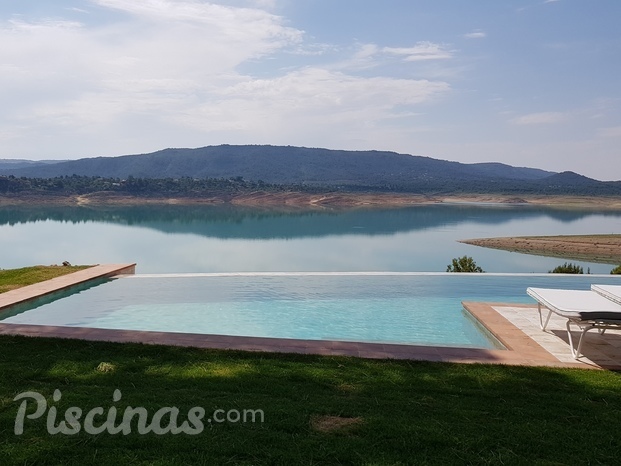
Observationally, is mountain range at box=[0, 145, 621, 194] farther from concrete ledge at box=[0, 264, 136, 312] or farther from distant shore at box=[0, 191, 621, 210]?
concrete ledge at box=[0, 264, 136, 312]

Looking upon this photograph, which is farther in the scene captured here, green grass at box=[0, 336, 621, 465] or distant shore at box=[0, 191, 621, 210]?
distant shore at box=[0, 191, 621, 210]

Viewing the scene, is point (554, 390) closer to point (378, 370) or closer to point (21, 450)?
point (378, 370)

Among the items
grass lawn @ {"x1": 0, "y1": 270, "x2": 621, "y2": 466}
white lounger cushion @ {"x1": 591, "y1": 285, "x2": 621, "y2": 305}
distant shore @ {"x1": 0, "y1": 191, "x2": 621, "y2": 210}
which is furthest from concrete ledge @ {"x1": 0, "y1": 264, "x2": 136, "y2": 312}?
distant shore @ {"x1": 0, "y1": 191, "x2": 621, "y2": 210}

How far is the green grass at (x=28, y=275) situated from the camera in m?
7.21

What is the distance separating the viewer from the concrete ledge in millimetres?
6184

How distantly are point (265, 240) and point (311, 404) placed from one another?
2495cm

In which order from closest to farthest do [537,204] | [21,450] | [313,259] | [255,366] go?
[21,450], [255,366], [313,259], [537,204]

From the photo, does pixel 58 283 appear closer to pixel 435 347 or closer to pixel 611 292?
pixel 435 347

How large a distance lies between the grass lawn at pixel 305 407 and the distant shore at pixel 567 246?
22.8m

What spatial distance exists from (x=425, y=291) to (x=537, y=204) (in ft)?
224

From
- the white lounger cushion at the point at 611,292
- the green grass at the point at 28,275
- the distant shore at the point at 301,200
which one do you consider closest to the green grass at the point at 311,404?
the white lounger cushion at the point at 611,292

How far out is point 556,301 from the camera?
457 centimetres

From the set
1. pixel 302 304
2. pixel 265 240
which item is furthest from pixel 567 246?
pixel 302 304

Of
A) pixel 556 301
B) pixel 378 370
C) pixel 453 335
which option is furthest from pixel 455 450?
pixel 453 335
